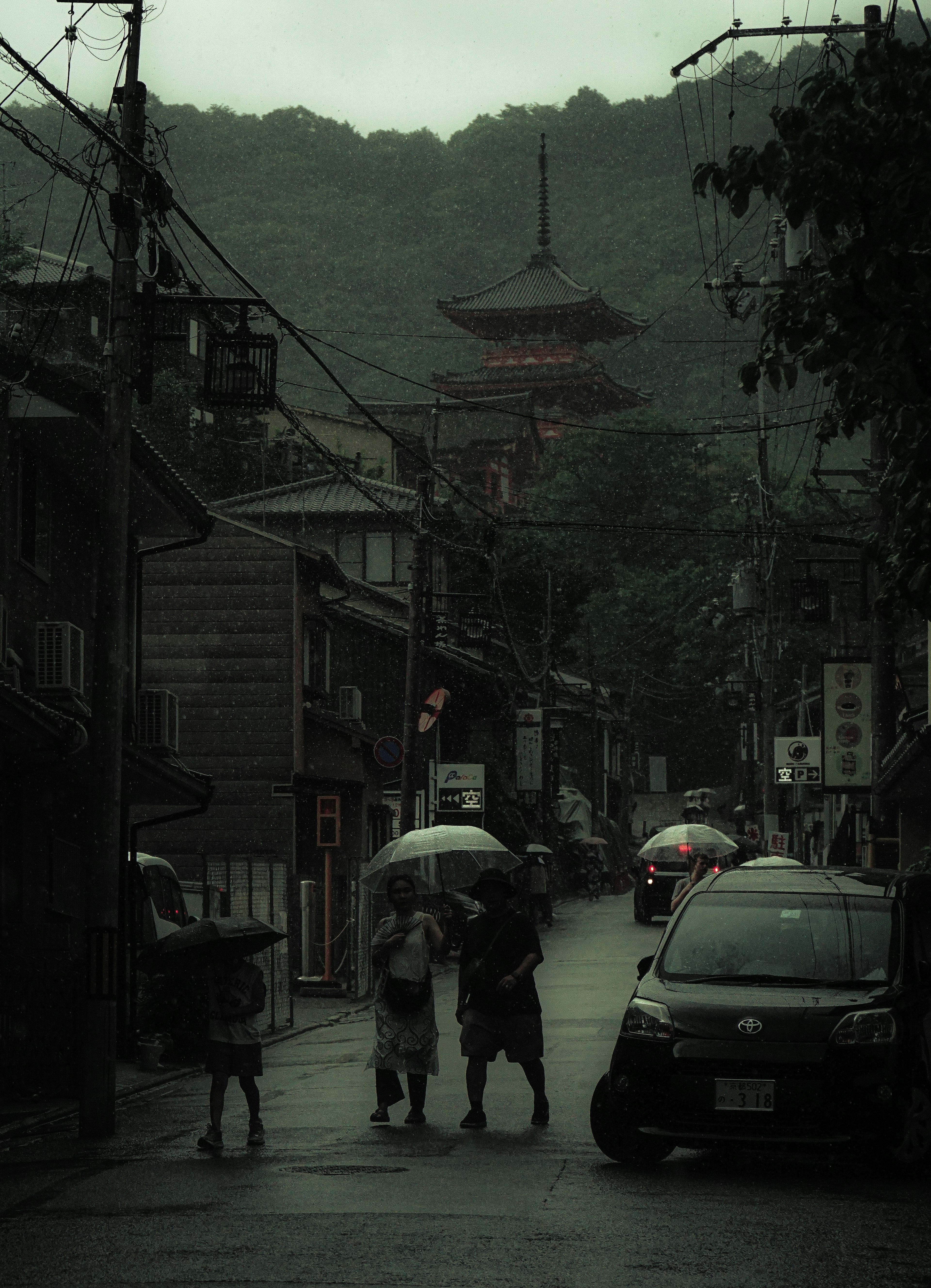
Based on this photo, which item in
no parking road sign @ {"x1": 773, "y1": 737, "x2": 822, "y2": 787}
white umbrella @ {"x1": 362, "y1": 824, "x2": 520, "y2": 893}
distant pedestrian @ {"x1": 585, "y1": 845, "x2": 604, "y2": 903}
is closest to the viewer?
white umbrella @ {"x1": 362, "y1": 824, "x2": 520, "y2": 893}

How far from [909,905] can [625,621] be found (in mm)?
64296

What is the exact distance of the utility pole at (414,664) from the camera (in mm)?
28562

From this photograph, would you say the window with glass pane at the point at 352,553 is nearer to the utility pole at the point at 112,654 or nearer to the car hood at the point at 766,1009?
the utility pole at the point at 112,654

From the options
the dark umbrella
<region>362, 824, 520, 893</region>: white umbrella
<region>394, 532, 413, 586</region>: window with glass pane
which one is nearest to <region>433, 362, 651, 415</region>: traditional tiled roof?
<region>394, 532, 413, 586</region>: window with glass pane

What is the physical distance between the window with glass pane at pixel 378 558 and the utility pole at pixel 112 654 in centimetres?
3338

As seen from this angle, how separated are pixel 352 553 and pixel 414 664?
18.4 m

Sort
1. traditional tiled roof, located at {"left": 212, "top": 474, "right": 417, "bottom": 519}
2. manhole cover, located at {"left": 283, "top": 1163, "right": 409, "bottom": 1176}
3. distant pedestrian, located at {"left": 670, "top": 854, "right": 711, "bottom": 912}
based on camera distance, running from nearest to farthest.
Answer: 1. manhole cover, located at {"left": 283, "top": 1163, "right": 409, "bottom": 1176}
2. distant pedestrian, located at {"left": 670, "top": 854, "right": 711, "bottom": 912}
3. traditional tiled roof, located at {"left": 212, "top": 474, "right": 417, "bottom": 519}

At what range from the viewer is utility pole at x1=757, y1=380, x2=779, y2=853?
44062 mm

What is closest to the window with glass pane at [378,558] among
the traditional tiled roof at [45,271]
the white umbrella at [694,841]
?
the traditional tiled roof at [45,271]

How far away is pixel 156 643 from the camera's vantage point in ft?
105

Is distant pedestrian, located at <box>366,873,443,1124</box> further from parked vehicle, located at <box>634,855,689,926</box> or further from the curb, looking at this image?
parked vehicle, located at <box>634,855,689,926</box>

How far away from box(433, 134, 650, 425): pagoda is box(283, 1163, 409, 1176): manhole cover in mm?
72581

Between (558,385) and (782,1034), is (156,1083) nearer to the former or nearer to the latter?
(782,1034)

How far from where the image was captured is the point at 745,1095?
31.8ft
